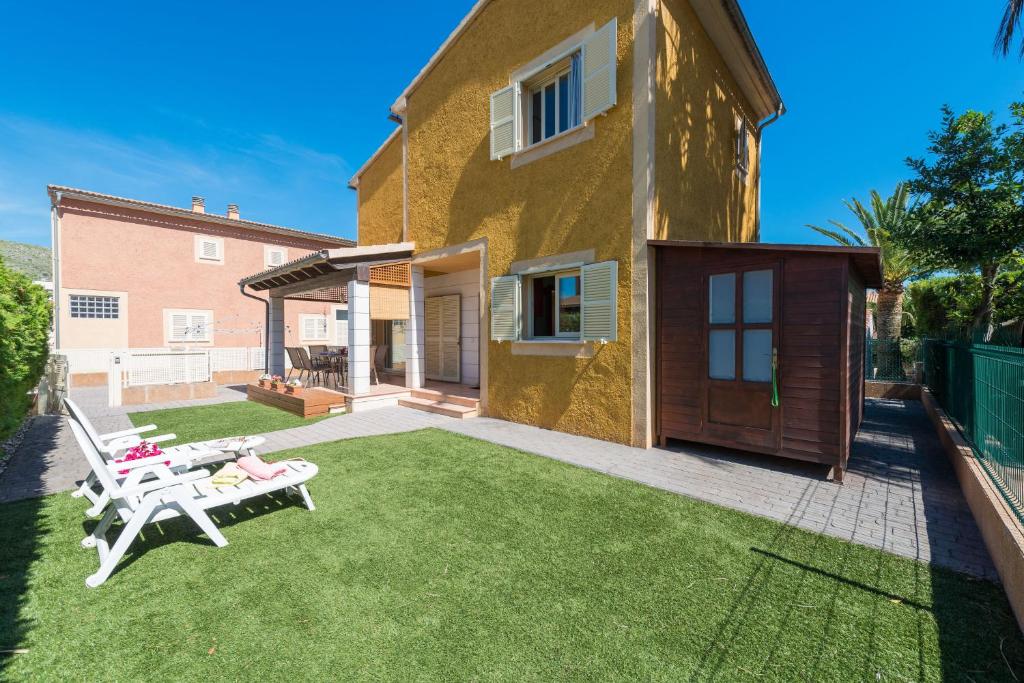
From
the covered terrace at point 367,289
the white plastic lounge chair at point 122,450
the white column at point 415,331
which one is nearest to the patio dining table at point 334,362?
the covered terrace at point 367,289

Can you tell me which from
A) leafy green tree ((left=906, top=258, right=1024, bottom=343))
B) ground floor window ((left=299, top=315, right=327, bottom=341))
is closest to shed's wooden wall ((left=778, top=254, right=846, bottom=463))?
leafy green tree ((left=906, top=258, right=1024, bottom=343))

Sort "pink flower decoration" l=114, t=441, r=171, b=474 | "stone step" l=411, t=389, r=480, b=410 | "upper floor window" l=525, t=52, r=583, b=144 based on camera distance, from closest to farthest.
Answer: "pink flower decoration" l=114, t=441, r=171, b=474 < "upper floor window" l=525, t=52, r=583, b=144 < "stone step" l=411, t=389, r=480, b=410

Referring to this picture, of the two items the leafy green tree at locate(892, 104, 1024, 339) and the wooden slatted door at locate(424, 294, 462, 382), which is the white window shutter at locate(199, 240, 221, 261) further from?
the leafy green tree at locate(892, 104, 1024, 339)

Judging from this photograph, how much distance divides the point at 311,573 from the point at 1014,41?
10.9 m

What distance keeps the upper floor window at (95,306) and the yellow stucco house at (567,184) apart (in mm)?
10854

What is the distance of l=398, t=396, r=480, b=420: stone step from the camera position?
348 inches

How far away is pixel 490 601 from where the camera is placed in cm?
278

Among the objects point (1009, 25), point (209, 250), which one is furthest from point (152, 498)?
point (209, 250)

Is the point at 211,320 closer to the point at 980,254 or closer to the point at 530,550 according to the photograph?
the point at 530,550

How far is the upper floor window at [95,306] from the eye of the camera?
1548 cm

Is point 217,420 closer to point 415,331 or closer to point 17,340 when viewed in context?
point 17,340

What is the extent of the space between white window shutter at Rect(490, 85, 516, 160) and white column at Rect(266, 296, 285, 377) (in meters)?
8.76

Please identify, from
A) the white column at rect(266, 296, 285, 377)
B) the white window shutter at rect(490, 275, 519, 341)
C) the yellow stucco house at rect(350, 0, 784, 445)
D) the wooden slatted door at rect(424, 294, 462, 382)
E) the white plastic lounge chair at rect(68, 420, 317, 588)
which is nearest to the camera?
the white plastic lounge chair at rect(68, 420, 317, 588)

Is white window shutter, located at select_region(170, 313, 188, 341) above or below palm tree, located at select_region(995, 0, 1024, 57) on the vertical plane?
below
